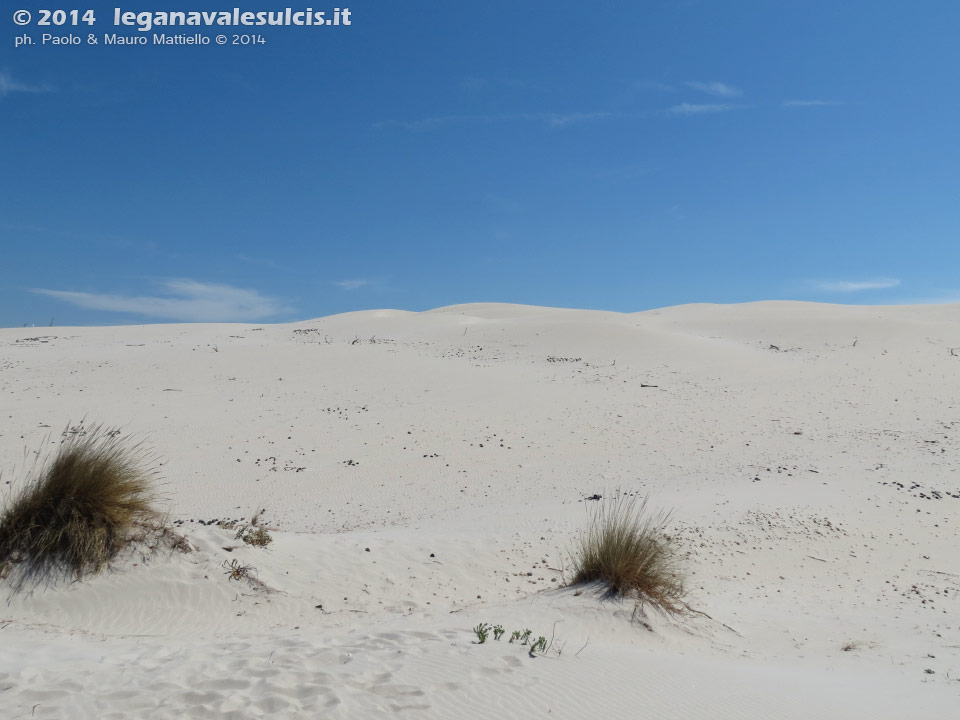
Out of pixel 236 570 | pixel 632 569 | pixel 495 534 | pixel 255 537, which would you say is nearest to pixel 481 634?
pixel 632 569

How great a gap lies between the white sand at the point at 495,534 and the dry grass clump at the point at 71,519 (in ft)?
0.76

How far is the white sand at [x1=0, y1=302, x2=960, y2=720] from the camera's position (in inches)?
147

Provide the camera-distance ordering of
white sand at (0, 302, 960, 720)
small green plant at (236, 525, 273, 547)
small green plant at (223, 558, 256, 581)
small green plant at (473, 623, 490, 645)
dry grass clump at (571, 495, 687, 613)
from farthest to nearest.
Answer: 1. small green plant at (236, 525, 273, 547)
2. small green plant at (223, 558, 256, 581)
3. dry grass clump at (571, 495, 687, 613)
4. small green plant at (473, 623, 490, 645)
5. white sand at (0, 302, 960, 720)

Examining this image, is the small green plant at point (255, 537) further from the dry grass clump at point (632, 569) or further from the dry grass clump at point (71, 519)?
the dry grass clump at point (632, 569)

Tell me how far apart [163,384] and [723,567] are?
14.0 m

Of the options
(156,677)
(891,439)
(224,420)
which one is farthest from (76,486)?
(891,439)

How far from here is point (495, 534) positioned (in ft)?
24.5

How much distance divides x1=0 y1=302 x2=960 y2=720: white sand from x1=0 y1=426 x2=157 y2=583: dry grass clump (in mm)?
233

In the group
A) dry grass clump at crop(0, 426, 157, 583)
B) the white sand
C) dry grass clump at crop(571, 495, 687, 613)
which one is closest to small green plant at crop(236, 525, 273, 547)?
the white sand

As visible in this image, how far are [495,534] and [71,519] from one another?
4220mm

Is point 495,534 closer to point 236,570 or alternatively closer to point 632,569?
point 632,569

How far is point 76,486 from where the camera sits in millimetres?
5438

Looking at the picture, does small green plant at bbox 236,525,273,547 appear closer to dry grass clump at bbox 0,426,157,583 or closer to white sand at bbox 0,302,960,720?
white sand at bbox 0,302,960,720

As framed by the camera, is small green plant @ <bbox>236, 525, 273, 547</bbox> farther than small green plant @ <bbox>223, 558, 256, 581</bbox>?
Yes
